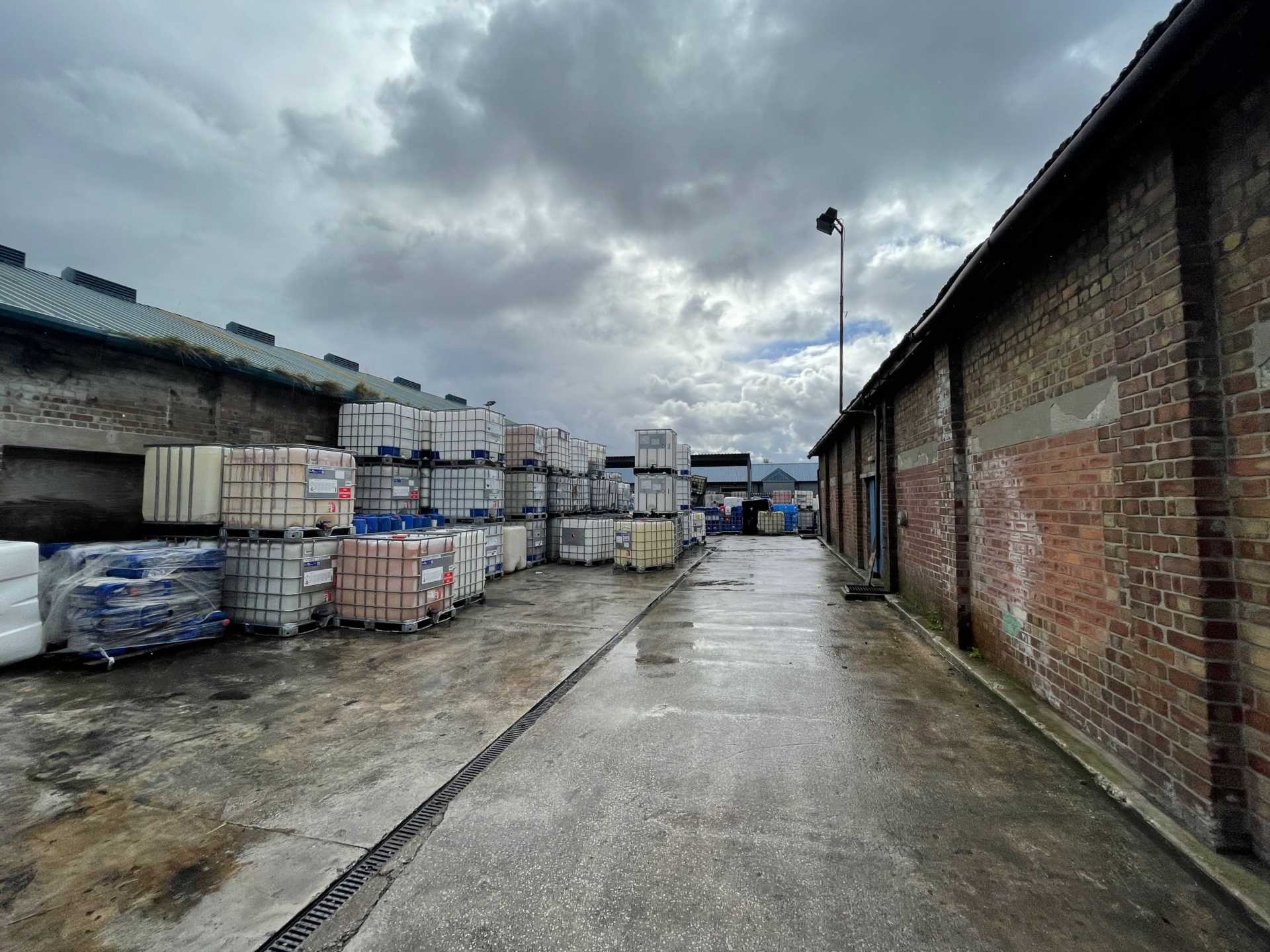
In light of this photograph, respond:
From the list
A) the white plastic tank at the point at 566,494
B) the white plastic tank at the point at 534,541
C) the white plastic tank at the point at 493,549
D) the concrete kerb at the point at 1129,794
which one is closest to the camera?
the concrete kerb at the point at 1129,794

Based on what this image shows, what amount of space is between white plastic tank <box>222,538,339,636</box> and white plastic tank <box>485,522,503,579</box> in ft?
16.2

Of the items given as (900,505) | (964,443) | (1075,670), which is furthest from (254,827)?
(900,505)

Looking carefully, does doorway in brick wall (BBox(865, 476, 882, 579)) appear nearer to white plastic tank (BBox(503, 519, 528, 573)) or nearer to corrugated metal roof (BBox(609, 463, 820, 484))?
white plastic tank (BBox(503, 519, 528, 573))

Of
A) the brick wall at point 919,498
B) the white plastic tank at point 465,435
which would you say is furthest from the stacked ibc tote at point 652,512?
the brick wall at point 919,498

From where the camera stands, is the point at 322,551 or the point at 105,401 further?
the point at 105,401

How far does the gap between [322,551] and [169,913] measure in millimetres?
5464

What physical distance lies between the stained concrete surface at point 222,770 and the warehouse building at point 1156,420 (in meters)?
4.25

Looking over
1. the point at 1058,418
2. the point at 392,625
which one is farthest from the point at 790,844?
the point at 392,625

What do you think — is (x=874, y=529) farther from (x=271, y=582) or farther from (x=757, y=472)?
(x=757, y=472)

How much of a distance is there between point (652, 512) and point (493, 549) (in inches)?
190

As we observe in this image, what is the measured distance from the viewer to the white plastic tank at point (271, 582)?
6.69 m

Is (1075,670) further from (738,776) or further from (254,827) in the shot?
(254,827)

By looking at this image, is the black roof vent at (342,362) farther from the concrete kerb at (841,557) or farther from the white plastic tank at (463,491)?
the concrete kerb at (841,557)

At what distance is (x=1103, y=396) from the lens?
136 inches
